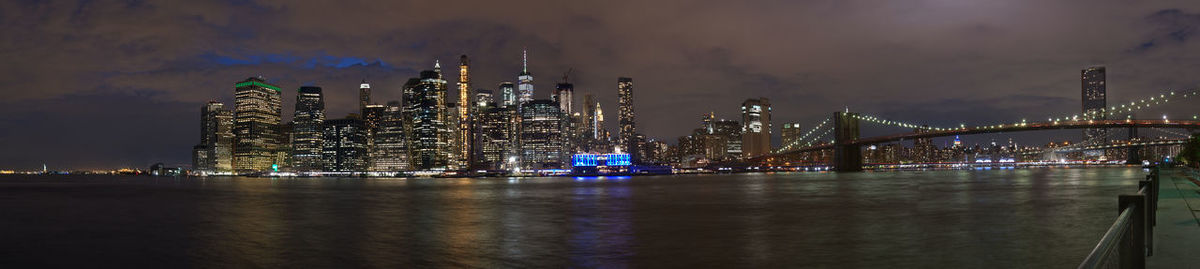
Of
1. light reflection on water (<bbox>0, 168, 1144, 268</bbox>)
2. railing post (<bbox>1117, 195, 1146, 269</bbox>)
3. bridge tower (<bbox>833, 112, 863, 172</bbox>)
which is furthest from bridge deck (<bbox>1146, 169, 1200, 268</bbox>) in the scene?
bridge tower (<bbox>833, 112, 863, 172</bbox>)

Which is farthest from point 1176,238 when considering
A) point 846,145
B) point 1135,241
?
point 846,145

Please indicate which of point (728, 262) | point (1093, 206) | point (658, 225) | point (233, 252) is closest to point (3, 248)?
point (233, 252)

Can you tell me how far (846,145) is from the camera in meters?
172

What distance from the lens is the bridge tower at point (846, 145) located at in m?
A: 170

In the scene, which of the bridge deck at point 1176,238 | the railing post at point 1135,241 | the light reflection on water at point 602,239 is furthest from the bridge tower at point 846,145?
the railing post at point 1135,241

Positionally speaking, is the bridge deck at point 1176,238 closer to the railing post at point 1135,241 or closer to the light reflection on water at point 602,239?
the light reflection on water at point 602,239

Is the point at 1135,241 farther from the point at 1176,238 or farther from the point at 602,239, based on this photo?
the point at 602,239

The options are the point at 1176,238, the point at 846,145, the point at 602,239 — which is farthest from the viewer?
the point at 846,145

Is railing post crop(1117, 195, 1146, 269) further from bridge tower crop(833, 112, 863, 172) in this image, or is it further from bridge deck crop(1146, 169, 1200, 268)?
bridge tower crop(833, 112, 863, 172)

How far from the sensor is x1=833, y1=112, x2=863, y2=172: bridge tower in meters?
170

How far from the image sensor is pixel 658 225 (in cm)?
2666

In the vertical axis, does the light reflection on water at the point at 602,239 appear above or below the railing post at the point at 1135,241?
below

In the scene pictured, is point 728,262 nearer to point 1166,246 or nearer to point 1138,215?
point 1166,246

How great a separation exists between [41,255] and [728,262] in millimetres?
18084
